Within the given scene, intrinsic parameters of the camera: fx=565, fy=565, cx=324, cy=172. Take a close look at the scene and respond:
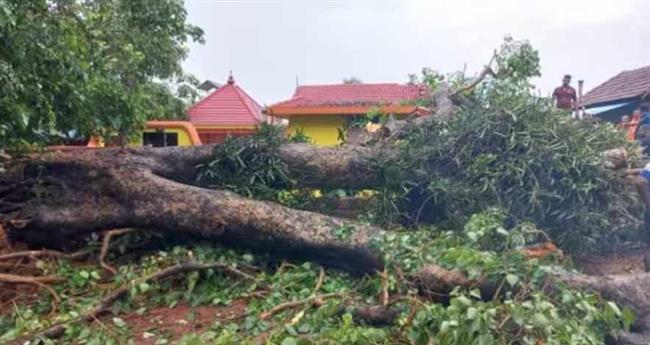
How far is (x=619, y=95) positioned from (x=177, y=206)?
10628 mm

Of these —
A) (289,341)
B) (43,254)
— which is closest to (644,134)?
(289,341)

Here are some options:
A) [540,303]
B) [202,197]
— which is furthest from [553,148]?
[202,197]

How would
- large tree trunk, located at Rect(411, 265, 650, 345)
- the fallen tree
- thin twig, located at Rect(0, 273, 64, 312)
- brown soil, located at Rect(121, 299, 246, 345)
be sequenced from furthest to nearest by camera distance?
the fallen tree, thin twig, located at Rect(0, 273, 64, 312), large tree trunk, located at Rect(411, 265, 650, 345), brown soil, located at Rect(121, 299, 246, 345)

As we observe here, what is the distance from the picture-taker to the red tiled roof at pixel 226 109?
47.2ft

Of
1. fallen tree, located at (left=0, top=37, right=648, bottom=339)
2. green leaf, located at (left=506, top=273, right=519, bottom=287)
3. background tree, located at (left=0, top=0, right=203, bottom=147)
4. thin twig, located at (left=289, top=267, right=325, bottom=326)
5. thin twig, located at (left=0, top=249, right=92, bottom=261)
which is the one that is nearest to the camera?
green leaf, located at (left=506, top=273, right=519, bottom=287)

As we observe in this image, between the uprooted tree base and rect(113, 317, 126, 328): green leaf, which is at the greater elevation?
the uprooted tree base

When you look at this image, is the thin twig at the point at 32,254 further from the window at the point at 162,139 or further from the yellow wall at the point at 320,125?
the yellow wall at the point at 320,125

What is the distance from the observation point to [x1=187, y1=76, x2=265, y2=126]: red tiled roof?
47.2 feet

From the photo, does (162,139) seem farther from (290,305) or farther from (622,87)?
(622,87)

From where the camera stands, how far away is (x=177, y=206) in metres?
3.62

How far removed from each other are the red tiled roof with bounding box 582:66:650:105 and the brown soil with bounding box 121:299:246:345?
1011cm

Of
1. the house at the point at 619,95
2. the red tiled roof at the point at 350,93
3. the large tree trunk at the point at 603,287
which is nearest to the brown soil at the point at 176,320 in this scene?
the large tree trunk at the point at 603,287

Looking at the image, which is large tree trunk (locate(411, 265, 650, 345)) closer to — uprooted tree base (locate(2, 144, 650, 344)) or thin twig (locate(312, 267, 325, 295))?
uprooted tree base (locate(2, 144, 650, 344))

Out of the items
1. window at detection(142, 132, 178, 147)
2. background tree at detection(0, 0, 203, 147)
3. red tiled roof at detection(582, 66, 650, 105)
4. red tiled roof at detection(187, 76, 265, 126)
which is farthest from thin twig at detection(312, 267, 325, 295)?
red tiled roof at detection(187, 76, 265, 126)
